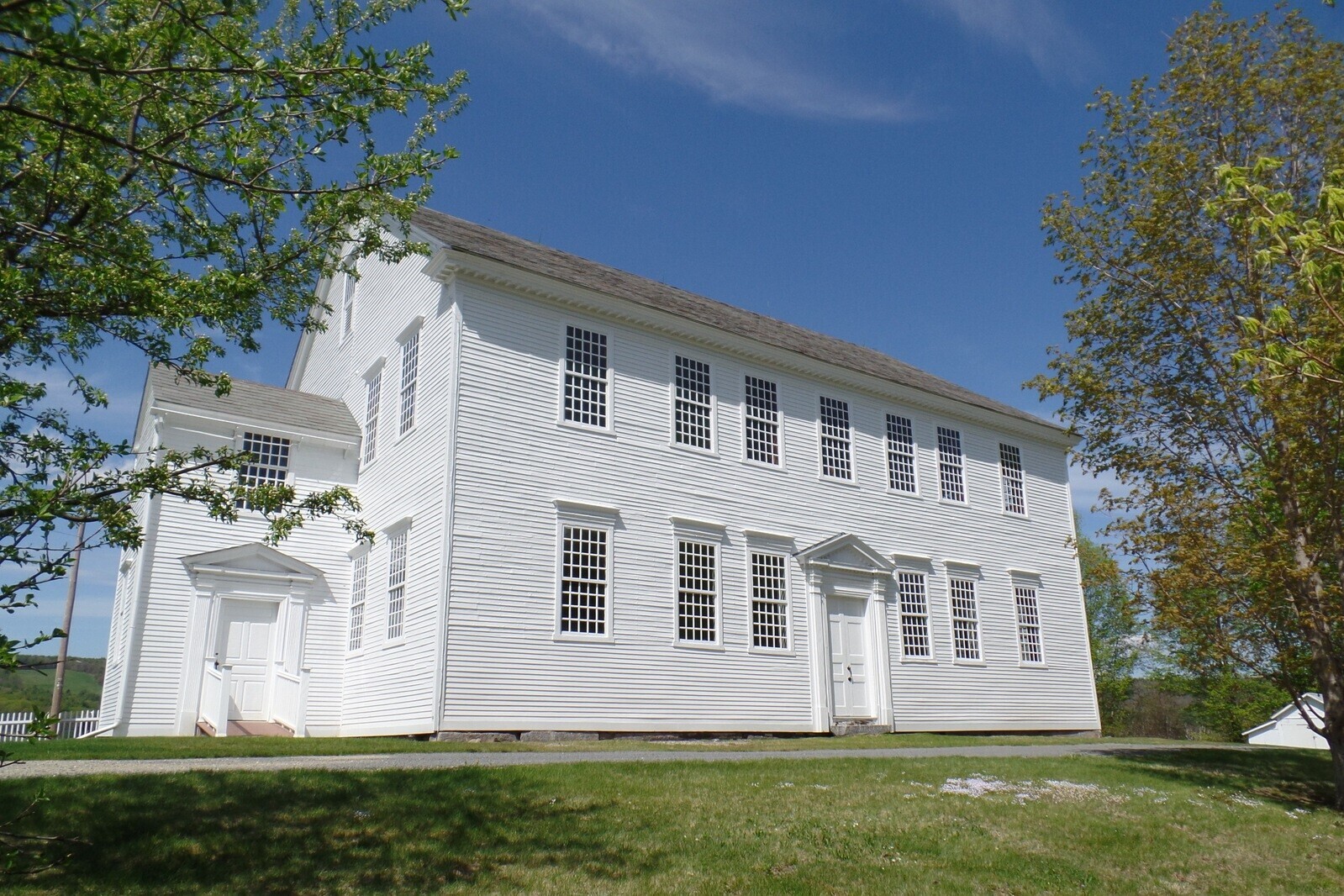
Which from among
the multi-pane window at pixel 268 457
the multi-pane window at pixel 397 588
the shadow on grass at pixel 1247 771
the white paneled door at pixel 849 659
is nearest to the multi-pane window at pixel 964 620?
the white paneled door at pixel 849 659

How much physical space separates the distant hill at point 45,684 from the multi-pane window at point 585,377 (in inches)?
331

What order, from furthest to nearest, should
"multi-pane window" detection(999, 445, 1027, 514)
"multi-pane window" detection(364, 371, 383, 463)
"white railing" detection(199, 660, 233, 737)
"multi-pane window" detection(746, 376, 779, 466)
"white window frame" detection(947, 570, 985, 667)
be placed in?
"multi-pane window" detection(999, 445, 1027, 514) < "white window frame" detection(947, 570, 985, 667) < "multi-pane window" detection(746, 376, 779, 466) < "multi-pane window" detection(364, 371, 383, 463) < "white railing" detection(199, 660, 233, 737)

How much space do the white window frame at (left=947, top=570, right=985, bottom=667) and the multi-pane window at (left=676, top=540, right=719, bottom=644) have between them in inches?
268

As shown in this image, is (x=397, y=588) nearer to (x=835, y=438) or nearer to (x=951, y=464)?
(x=835, y=438)

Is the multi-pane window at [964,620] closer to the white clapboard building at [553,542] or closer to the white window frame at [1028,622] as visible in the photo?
the white clapboard building at [553,542]

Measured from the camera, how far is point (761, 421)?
67.2 feet

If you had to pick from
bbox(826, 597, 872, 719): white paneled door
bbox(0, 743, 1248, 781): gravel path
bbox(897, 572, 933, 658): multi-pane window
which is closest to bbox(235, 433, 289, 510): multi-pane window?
bbox(0, 743, 1248, 781): gravel path

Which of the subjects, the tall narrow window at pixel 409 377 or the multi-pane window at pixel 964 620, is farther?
the multi-pane window at pixel 964 620

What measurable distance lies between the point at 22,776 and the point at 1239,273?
16503mm

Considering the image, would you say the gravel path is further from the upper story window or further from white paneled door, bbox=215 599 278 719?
white paneled door, bbox=215 599 278 719

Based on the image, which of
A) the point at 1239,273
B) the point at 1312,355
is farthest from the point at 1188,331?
the point at 1312,355

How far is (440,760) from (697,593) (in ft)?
24.4

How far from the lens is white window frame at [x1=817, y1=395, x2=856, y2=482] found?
839 inches

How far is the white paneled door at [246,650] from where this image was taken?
1758 centimetres
